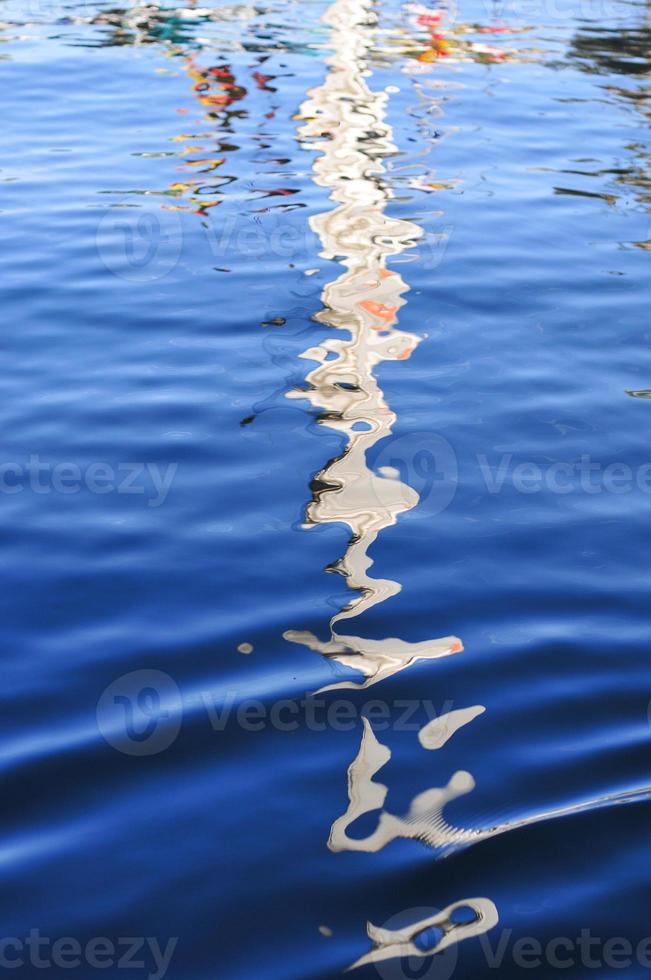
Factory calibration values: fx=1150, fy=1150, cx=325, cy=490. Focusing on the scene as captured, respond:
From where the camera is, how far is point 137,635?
365 centimetres

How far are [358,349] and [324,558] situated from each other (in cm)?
204

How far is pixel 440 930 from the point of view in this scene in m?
2.59

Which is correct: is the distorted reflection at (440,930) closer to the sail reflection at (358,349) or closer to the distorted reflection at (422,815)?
the distorted reflection at (422,815)

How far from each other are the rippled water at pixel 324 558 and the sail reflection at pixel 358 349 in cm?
2

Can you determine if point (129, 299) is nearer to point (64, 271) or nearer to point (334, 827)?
point (64, 271)

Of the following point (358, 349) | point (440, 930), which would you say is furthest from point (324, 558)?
point (358, 349)

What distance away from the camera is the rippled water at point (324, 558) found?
271cm

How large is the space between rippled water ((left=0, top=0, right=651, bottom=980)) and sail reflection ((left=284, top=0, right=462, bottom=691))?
2 centimetres

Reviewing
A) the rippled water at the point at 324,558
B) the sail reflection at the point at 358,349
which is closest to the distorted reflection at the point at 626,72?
the rippled water at the point at 324,558

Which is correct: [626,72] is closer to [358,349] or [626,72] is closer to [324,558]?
[358,349]

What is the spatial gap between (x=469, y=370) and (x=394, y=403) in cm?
55

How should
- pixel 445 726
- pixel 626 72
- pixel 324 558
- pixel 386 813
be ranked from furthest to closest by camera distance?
pixel 626 72 < pixel 324 558 < pixel 445 726 < pixel 386 813

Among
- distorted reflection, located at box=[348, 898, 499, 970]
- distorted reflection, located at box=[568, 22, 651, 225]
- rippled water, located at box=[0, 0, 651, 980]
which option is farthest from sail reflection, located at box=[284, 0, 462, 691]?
distorted reflection, located at box=[568, 22, 651, 225]

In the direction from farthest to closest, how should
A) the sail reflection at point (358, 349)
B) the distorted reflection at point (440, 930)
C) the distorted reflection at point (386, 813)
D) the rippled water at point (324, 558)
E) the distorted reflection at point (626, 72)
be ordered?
the distorted reflection at point (626, 72) < the sail reflection at point (358, 349) < the distorted reflection at point (386, 813) < the rippled water at point (324, 558) < the distorted reflection at point (440, 930)
